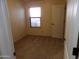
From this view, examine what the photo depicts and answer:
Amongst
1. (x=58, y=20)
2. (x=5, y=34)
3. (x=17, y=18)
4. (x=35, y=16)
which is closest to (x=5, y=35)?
(x=5, y=34)

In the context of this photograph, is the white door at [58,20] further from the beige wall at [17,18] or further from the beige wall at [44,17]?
the beige wall at [17,18]

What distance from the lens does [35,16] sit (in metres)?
6.37

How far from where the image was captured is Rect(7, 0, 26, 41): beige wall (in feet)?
16.1

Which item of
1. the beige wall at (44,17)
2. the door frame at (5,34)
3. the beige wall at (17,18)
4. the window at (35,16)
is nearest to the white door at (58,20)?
the beige wall at (44,17)

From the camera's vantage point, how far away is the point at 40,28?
641 centimetres

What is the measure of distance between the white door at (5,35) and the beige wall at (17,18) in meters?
3.15

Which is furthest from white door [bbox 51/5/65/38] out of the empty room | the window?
the window

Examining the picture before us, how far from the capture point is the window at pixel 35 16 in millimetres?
6242

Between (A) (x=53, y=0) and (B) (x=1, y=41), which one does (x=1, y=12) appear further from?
(A) (x=53, y=0)

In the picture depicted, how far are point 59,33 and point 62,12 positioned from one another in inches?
50.2

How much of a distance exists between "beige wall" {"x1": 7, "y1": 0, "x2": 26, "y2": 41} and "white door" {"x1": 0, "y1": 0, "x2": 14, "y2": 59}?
124 inches

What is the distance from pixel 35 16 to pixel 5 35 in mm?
4777

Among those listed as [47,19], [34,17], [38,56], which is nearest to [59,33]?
[47,19]

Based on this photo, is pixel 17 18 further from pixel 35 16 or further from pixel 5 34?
pixel 5 34
